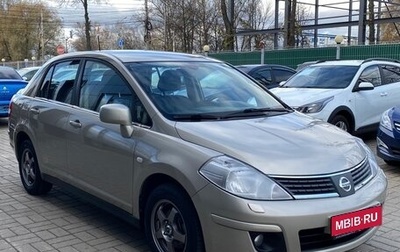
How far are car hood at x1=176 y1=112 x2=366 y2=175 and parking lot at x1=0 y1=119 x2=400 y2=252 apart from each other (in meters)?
1.02

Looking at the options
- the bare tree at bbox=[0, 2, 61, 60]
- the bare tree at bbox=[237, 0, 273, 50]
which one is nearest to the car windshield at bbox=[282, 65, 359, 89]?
the bare tree at bbox=[237, 0, 273, 50]

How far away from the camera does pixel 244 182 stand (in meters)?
3.05

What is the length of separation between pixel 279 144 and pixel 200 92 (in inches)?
40.9

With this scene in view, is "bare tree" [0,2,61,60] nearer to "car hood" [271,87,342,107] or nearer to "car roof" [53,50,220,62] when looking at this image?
"car hood" [271,87,342,107]

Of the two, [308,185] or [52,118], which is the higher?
[52,118]

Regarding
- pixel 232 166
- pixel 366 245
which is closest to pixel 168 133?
pixel 232 166

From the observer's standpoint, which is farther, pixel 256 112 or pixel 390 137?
pixel 390 137

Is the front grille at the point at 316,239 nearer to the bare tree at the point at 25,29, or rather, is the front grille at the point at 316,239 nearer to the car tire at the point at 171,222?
the car tire at the point at 171,222

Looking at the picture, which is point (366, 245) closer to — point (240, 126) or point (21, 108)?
point (240, 126)

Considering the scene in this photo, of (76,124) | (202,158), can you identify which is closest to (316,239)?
A: (202,158)

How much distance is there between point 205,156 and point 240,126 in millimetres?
557

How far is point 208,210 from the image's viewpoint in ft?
10.1

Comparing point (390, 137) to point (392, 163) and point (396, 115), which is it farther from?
point (392, 163)

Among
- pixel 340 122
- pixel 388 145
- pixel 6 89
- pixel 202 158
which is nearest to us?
pixel 202 158
